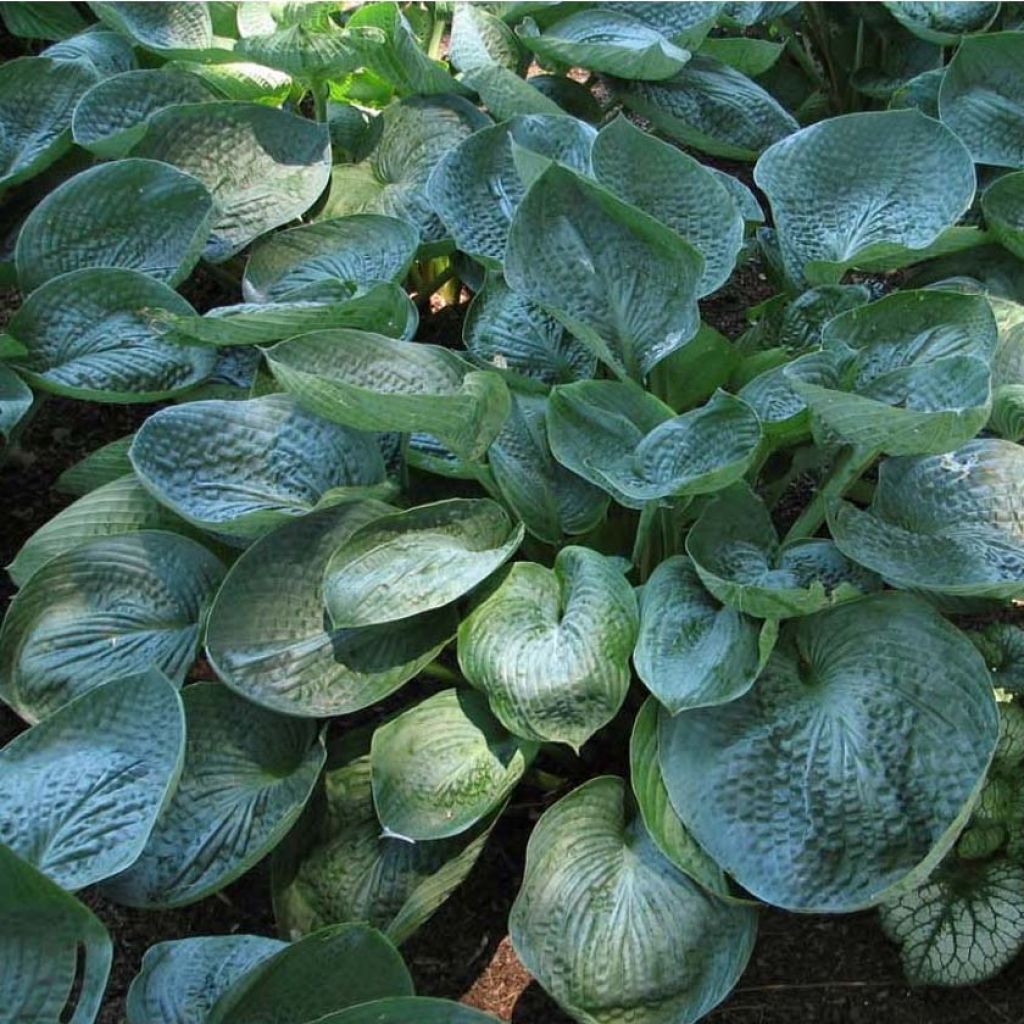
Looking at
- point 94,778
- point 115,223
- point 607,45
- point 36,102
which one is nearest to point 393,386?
point 94,778

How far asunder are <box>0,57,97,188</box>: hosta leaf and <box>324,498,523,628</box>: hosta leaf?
948mm

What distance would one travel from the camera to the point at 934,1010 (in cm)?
141

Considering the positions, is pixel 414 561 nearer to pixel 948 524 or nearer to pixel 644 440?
pixel 644 440

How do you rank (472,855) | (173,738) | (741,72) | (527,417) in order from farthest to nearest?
(741,72) < (527,417) < (472,855) < (173,738)

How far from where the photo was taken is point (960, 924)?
4.48 ft

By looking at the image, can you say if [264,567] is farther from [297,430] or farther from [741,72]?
[741,72]

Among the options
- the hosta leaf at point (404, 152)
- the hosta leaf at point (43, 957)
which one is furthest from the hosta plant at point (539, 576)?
the hosta leaf at point (404, 152)

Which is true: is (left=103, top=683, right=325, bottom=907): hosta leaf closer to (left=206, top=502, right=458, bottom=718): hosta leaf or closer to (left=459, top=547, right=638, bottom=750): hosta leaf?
(left=206, top=502, right=458, bottom=718): hosta leaf

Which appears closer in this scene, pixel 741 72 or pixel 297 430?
pixel 297 430

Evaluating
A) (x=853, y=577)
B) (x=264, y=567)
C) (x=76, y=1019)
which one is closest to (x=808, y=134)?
(x=853, y=577)

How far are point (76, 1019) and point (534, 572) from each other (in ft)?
1.95

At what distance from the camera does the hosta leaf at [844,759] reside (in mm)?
1190

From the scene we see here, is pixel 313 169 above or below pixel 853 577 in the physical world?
above

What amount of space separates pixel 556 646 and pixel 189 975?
1.39ft
